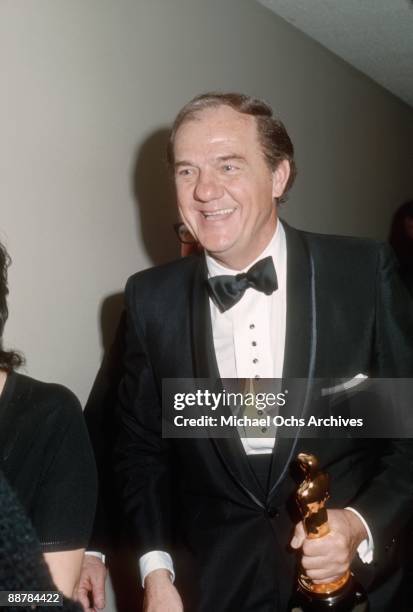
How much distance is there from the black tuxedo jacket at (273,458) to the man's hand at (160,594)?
6 centimetres

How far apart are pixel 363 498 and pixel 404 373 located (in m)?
0.33

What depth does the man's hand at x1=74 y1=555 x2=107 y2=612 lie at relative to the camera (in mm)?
1690

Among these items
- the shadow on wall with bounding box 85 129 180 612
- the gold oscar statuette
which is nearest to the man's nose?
the shadow on wall with bounding box 85 129 180 612

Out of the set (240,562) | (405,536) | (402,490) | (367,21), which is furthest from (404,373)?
(367,21)

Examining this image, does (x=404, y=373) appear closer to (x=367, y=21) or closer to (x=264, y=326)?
(x=264, y=326)

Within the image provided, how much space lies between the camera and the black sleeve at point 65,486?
1.29 meters

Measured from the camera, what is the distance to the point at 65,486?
1.33 m

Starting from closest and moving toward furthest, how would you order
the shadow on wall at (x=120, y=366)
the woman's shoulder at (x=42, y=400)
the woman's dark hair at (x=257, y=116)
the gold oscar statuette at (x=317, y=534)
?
the gold oscar statuette at (x=317, y=534), the woman's shoulder at (x=42, y=400), the woman's dark hair at (x=257, y=116), the shadow on wall at (x=120, y=366)

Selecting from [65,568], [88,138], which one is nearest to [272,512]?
[65,568]

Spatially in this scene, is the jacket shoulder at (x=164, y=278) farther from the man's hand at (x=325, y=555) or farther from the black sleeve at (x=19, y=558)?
the black sleeve at (x=19, y=558)

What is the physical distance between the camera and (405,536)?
5.42ft

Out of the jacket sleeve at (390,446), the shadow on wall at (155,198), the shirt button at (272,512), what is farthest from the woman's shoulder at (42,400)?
the shadow on wall at (155,198)
